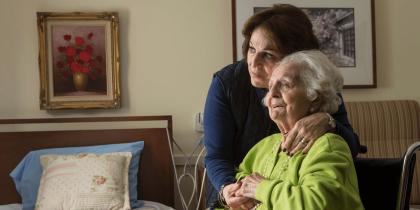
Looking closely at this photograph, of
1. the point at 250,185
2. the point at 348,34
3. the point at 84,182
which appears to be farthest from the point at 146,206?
the point at 348,34

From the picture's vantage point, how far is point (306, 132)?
1.17 metres

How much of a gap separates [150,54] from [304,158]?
5.71 ft

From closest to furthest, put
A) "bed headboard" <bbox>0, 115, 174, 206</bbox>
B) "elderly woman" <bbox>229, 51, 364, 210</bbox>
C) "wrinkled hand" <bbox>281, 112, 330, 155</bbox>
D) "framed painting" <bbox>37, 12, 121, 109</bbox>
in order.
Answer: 1. "elderly woman" <bbox>229, 51, 364, 210</bbox>
2. "wrinkled hand" <bbox>281, 112, 330, 155</bbox>
3. "bed headboard" <bbox>0, 115, 174, 206</bbox>
4. "framed painting" <bbox>37, 12, 121, 109</bbox>

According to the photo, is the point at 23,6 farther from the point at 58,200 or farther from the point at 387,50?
the point at 387,50

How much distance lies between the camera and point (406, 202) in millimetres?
1356

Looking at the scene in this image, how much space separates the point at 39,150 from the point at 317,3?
180 cm

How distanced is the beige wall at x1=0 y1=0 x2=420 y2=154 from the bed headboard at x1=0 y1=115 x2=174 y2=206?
6.4 inches

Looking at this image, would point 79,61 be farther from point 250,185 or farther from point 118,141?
point 250,185

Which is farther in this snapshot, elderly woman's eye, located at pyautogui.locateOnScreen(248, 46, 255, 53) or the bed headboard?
the bed headboard

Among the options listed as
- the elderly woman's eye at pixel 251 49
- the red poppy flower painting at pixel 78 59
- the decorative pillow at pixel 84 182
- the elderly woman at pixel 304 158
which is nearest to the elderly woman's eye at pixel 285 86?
the elderly woman at pixel 304 158

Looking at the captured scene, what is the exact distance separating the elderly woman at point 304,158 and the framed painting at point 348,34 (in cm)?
158

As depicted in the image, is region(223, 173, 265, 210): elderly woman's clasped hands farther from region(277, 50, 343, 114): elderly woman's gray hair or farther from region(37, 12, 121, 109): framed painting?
region(37, 12, 121, 109): framed painting

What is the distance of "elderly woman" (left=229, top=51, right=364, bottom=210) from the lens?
1.02 meters

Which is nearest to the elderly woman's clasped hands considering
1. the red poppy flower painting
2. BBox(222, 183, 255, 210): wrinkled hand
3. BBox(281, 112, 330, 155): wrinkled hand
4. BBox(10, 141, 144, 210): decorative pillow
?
BBox(222, 183, 255, 210): wrinkled hand
